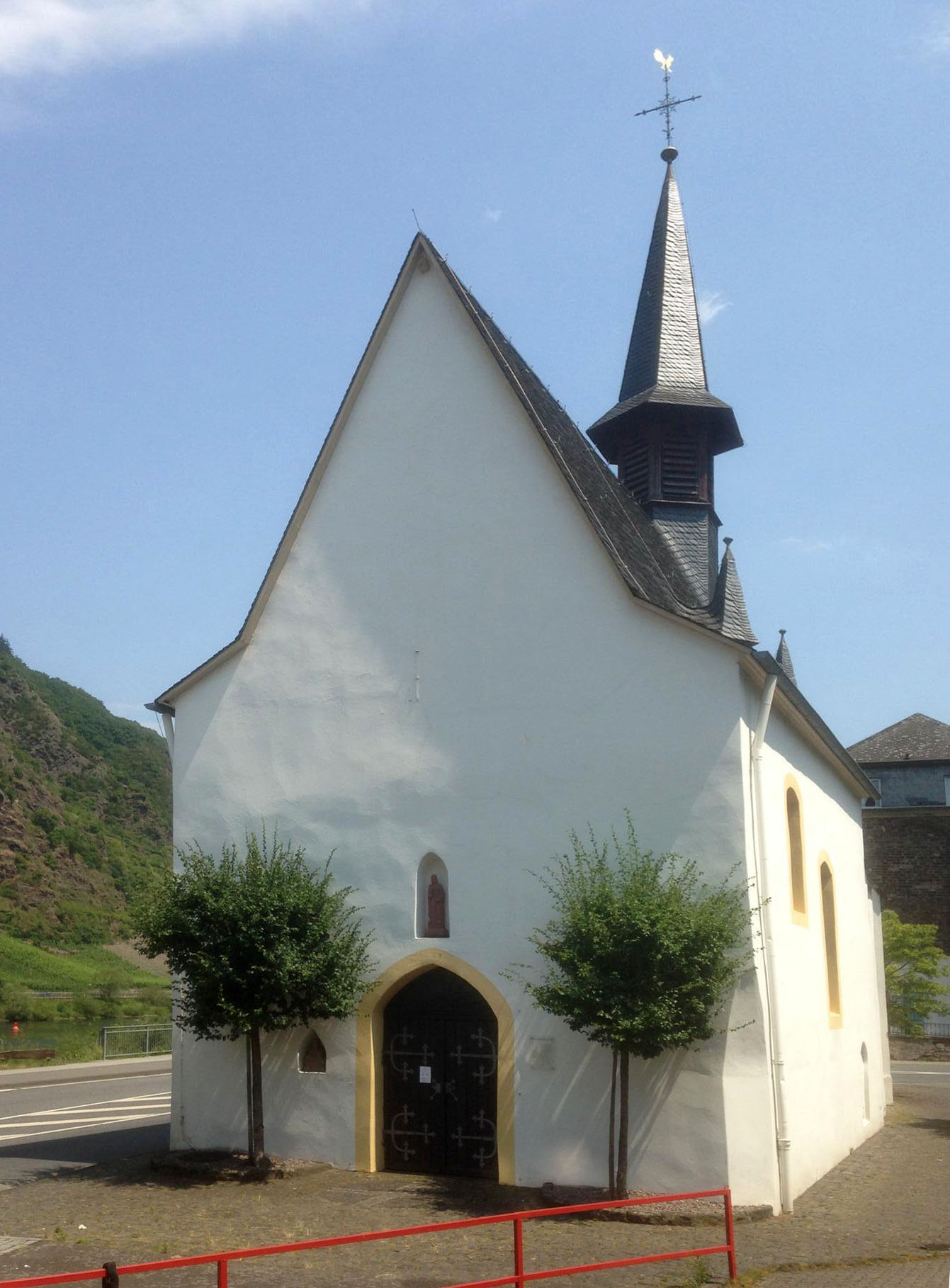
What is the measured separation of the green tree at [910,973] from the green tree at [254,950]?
26.0 metres

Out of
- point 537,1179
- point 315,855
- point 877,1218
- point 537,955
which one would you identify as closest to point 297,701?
point 315,855

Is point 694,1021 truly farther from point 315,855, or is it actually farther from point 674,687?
point 315,855

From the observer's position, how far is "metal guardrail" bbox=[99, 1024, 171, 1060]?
35.6 meters

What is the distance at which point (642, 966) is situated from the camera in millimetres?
13055

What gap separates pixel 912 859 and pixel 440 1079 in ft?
108

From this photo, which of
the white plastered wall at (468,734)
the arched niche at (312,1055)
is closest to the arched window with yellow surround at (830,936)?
the white plastered wall at (468,734)

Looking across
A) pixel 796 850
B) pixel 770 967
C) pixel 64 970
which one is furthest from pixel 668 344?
pixel 64 970

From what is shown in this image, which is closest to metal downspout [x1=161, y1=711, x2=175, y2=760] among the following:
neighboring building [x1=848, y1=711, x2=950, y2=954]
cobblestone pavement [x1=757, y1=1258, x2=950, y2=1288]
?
cobblestone pavement [x1=757, y1=1258, x2=950, y2=1288]

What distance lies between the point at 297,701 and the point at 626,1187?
714cm

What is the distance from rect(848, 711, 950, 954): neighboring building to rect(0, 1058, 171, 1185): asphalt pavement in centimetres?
2458

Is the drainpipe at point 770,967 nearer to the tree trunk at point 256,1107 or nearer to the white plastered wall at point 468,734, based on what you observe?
the white plastered wall at point 468,734

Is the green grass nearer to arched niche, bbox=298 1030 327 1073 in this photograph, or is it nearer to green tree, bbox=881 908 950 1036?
green tree, bbox=881 908 950 1036

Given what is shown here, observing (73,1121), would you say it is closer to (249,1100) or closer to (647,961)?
(249,1100)

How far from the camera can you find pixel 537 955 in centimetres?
1465
